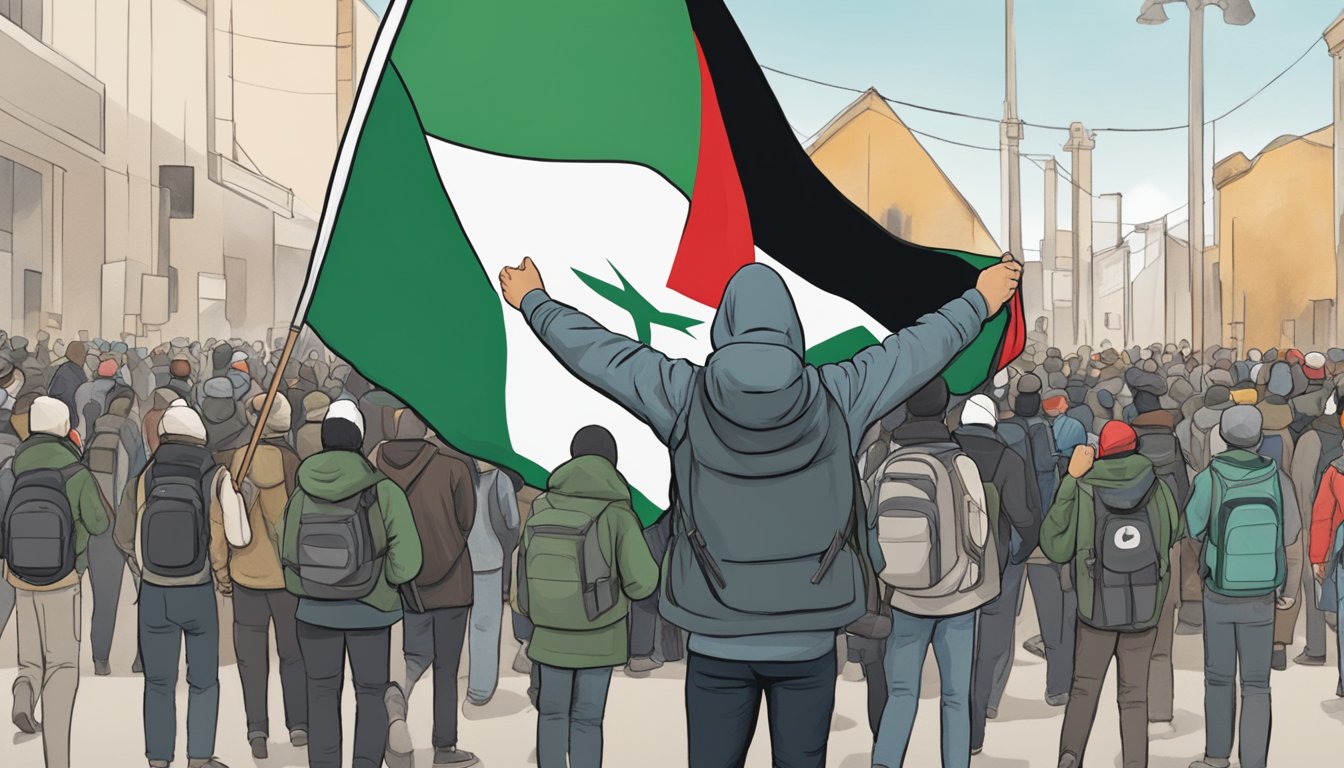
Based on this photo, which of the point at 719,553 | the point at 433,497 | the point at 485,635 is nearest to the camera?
the point at 719,553

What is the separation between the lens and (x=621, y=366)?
3377 millimetres

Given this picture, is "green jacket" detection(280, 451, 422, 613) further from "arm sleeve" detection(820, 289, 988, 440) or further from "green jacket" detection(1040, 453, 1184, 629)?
"green jacket" detection(1040, 453, 1184, 629)

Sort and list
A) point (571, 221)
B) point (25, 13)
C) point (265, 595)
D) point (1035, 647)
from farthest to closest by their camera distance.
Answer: point (25, 13) → point (1035, 647) → point (265, 595) → point (571, 221)

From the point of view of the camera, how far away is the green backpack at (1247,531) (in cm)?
552

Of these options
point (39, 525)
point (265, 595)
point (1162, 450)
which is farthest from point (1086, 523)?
point (39, 525)

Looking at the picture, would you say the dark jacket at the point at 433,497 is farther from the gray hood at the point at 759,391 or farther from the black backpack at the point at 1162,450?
the black backpack at the point at 1162,450

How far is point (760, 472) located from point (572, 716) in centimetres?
215

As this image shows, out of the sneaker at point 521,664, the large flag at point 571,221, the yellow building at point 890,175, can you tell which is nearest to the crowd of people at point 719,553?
the large flag at point 571,221

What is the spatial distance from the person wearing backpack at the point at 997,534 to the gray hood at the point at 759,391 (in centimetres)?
237

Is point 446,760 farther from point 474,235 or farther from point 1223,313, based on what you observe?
point 1223,313

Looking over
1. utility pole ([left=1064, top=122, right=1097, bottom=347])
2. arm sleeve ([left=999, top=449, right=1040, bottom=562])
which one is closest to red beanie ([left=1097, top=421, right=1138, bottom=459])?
arm sleeve ([left=999, top=449, right=1040, bottom=562])

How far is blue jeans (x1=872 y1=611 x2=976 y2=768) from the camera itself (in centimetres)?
534

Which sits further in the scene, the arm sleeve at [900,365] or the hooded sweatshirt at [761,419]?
the arm sleeve at [900,365]

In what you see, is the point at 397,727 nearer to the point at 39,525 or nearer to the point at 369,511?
the point at 369,511
